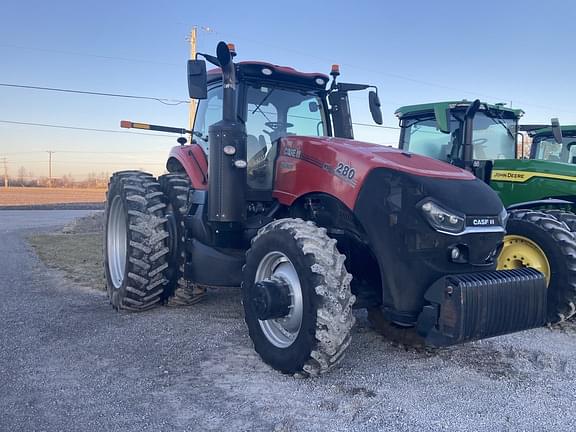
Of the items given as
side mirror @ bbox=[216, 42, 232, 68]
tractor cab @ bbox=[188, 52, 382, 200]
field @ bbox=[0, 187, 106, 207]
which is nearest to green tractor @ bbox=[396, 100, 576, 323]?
tractor cab @ bbox=[188, 52, 382, 200]

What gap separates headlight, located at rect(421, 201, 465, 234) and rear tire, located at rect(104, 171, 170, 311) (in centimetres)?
263

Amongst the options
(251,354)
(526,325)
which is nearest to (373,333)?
(251,354)

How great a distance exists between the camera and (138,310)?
217 inches

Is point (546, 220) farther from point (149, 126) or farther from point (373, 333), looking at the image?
point (149, 126)

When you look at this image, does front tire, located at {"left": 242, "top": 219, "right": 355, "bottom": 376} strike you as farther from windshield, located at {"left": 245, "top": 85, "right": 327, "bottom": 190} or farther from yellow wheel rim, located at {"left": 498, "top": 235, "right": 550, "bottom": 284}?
yellow wheel rim, located at {"left": 498, "top": 235, "right": 550, "bottom": 284}

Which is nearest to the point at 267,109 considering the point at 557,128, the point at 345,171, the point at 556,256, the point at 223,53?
the point at 223,53

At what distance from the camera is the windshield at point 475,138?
281 inches

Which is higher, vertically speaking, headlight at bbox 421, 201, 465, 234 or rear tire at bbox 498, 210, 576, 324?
headlight at bbox 421, 201, 465, 234

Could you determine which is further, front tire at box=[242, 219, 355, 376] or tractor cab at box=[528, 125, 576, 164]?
tractor cab at box=[528, 125, 576, 164]

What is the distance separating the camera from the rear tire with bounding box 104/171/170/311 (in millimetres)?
5082

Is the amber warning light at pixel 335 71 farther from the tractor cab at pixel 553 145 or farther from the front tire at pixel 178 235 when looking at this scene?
the tractor cab at pixel 553 145

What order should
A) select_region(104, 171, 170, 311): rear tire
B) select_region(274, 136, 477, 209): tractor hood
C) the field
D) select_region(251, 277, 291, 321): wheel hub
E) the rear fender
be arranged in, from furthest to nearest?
1. the field
2. the rear fender
3. select_region(104, 171, 170, 311): rear tire
4. select_region(274, 136, 477, 209): tractor hood
5. select_region(251, 277, 291, 321): wheel hub

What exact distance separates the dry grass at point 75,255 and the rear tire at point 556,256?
5.13 meters

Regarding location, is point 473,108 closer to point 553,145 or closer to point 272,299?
point 272,299
